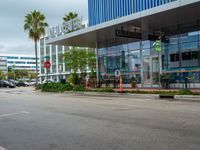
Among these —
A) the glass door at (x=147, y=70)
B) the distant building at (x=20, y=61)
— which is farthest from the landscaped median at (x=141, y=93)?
the distant building at (x=20, y=61)

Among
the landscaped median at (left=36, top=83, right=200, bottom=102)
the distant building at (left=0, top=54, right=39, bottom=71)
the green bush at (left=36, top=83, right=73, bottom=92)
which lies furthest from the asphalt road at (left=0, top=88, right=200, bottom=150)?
the distant building at (left=0, top=54, right=39, bottom=71)

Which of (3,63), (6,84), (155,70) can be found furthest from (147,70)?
(3,63)

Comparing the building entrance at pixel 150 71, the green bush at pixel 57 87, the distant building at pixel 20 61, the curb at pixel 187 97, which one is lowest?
the curb at pixel 187 97

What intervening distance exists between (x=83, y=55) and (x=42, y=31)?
34.7 feet

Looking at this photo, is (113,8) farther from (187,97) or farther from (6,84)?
(6,84)

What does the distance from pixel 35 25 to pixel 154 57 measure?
2318 centimetres

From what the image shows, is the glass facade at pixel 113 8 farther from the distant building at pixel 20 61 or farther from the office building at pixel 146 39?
the distant building at pixel 20 61

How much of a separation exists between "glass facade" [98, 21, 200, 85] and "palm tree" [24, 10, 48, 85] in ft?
46.5

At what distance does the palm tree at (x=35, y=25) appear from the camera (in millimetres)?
41438

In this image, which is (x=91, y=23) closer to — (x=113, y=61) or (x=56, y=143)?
(x=113, y=61)

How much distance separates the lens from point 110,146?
5820 mm

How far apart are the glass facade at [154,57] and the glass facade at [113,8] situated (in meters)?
2.50

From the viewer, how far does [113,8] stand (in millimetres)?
27906

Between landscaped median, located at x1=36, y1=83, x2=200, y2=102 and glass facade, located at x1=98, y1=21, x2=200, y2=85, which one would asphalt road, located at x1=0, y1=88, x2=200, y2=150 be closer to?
landscaped median, located at x1=36, y1=83, x2=200, y2=102
